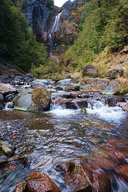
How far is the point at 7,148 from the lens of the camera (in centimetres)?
175

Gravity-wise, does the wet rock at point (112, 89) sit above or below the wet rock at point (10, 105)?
above

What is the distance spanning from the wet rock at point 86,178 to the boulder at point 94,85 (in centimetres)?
790

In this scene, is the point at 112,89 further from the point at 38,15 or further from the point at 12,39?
the point at 38,15

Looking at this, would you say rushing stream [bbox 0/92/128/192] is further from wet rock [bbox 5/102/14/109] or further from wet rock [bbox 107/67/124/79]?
wet rock [bbox 107/67/124/79]

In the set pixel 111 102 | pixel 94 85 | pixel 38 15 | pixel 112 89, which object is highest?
pixel 38 15

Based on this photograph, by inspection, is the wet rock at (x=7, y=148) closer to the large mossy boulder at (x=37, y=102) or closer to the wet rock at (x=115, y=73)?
the large mossy boulder at (x=37, y=102)

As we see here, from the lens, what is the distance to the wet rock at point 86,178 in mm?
1128

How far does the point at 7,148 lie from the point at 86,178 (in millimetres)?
1305

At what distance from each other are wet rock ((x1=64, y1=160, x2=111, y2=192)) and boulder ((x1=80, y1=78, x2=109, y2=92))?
7896mm

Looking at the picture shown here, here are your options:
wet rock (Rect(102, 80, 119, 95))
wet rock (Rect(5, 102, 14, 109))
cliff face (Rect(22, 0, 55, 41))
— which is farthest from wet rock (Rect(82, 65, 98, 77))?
cliff face (Rect(22, 0, 55, 41))

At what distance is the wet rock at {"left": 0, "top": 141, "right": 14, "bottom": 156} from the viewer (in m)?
1.67

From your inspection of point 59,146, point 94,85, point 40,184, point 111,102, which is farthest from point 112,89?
point 40,184

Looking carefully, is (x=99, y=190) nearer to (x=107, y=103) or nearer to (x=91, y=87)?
(x=107, y=103)

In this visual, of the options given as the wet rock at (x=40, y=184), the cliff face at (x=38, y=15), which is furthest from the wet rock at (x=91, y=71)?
the cliff face at (x=38, y=15)
